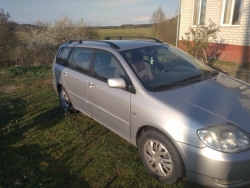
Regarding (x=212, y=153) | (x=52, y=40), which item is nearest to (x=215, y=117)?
(x=212, y=153)

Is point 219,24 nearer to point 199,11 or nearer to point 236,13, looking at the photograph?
point 236,13

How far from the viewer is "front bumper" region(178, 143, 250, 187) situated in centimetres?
212

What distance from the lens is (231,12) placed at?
1025cm

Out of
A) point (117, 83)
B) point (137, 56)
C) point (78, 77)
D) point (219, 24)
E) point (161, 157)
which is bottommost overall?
point (161, 157)

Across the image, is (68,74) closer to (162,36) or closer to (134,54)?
(134,54)

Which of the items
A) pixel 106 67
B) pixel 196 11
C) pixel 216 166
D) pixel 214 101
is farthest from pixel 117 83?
pixel 196 11

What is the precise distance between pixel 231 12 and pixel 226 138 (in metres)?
9.93

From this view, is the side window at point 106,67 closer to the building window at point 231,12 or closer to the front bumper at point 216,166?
the front bumper at point 216,166

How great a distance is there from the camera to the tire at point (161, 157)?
2441 millimetres

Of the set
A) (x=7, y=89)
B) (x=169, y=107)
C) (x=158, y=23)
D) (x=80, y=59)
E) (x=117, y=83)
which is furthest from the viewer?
(x=158, y=23)

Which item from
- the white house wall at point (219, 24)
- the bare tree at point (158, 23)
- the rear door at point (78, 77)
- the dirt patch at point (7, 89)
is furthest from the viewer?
the bare tree at point (158, 23)

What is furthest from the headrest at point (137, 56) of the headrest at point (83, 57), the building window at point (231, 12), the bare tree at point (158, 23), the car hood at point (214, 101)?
the bare tree at point (158, 23)

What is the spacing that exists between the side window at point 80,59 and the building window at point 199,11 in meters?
9.35

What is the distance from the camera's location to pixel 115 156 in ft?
10.9
